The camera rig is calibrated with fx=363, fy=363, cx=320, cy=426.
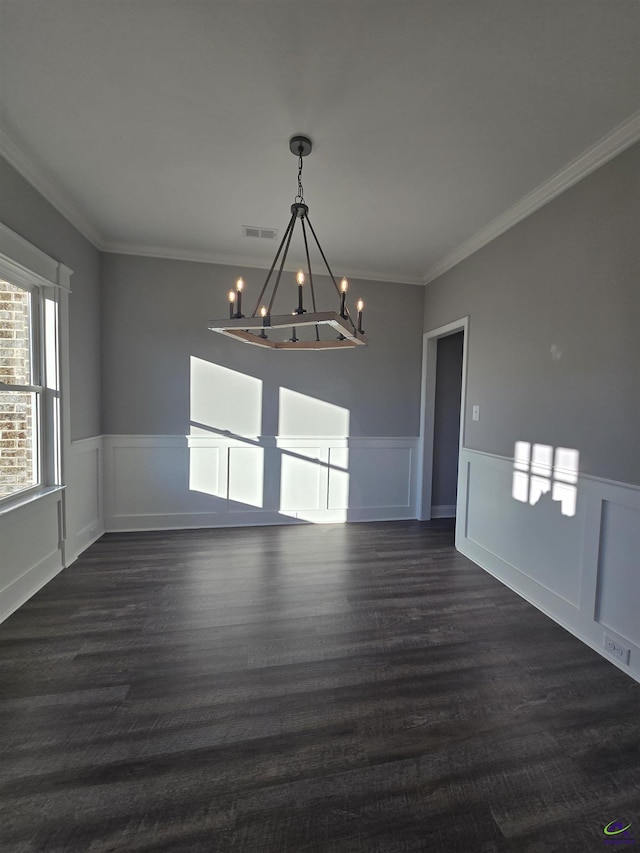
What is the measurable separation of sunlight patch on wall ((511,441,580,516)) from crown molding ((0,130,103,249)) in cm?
399

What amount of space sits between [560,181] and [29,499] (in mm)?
4216

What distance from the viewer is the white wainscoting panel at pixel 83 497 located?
10.1 feet

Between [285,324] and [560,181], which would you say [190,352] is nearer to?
[285,324]

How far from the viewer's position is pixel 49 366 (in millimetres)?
2852

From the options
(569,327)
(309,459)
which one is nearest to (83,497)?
(309,459)

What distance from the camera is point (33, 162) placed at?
2416mm

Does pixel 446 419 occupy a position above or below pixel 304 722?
above

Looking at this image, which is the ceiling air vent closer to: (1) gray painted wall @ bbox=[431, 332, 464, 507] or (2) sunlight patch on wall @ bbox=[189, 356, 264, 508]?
(2) sunlight patch on wall @ bbox=[189, 356, 264, 508]

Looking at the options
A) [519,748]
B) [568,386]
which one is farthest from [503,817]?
[568,386]

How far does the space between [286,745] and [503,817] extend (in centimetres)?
81

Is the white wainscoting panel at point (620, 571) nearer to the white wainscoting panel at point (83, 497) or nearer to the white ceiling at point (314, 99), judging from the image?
the white ceiling at point (314, 99)

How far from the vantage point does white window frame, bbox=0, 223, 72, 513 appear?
2662 millimetres

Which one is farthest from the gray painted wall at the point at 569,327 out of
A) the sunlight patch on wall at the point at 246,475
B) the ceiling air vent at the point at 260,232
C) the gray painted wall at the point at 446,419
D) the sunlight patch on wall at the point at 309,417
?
the sunlight patch on wall at the point at 246,475

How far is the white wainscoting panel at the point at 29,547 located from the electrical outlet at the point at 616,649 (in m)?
3.65
